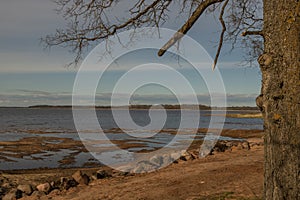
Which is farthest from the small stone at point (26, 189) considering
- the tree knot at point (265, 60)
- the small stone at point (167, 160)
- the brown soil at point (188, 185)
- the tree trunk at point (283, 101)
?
the tree knot at point (265, 60)

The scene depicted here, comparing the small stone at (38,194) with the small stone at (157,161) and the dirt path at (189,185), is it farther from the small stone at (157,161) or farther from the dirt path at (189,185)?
the small stone at (157,161)

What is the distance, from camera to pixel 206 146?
50.6ft

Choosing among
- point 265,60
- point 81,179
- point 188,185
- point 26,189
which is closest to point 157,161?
point 81,179

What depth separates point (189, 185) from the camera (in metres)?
8.27

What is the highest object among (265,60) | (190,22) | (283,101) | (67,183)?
(190,22)

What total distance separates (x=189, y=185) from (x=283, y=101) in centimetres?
495

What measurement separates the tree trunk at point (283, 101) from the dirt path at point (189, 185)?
9.81ft

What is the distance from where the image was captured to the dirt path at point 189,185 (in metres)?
7.40

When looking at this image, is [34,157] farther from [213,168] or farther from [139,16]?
[139,16]

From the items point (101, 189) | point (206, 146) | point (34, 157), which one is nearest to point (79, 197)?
point (101, 189)

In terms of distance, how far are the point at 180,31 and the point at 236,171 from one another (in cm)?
528

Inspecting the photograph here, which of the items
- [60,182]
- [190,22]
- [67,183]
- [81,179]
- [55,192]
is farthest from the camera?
[60,182]

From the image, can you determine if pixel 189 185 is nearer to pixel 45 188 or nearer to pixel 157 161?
pixel 45 188

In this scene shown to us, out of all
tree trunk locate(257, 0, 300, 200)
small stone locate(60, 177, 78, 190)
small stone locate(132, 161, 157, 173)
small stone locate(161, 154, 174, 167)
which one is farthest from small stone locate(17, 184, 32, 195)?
tree trunk locate(257, 0, 300, 200)
